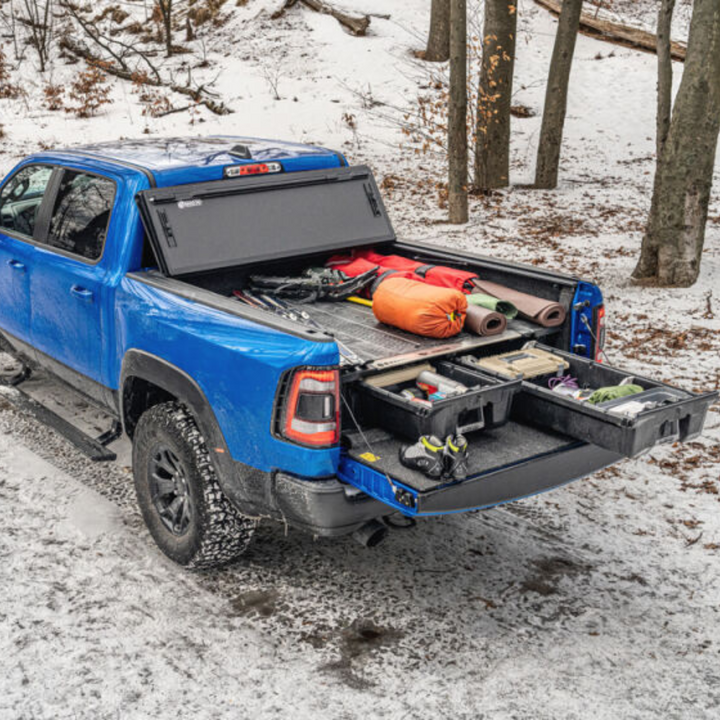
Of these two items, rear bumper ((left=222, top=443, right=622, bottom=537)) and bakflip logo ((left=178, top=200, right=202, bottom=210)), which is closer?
rear bumper ((left=222, top=443, right=622, bottom=537))

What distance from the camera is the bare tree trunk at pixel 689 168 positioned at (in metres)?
9.01

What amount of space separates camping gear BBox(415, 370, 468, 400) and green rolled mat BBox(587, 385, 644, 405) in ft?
1.98

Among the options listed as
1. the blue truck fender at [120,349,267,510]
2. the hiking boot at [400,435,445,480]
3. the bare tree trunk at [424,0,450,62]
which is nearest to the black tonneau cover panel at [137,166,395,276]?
the blue truck fender at [120,349,267,510]

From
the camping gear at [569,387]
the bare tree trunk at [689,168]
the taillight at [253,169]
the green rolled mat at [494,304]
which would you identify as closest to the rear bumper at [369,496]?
the camping gear at [569,387]

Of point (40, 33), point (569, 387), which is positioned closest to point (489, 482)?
point (569, 387)

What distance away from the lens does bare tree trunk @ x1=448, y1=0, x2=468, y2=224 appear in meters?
12.0

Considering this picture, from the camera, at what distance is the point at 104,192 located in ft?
16.8

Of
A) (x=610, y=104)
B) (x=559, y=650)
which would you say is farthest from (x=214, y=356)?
Result: (x=610, y=104)

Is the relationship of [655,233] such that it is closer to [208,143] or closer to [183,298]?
[208,143]

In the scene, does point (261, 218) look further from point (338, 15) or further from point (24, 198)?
point (338, 15)

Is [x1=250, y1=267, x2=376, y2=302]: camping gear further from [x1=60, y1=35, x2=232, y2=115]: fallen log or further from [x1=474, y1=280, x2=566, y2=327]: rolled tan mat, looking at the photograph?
[x1=60, y1=35, x2=232, y2=115]: fallen log

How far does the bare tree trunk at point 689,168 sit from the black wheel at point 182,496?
6732 mm

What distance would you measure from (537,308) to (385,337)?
0.84 metres

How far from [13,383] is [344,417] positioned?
3.54 m
